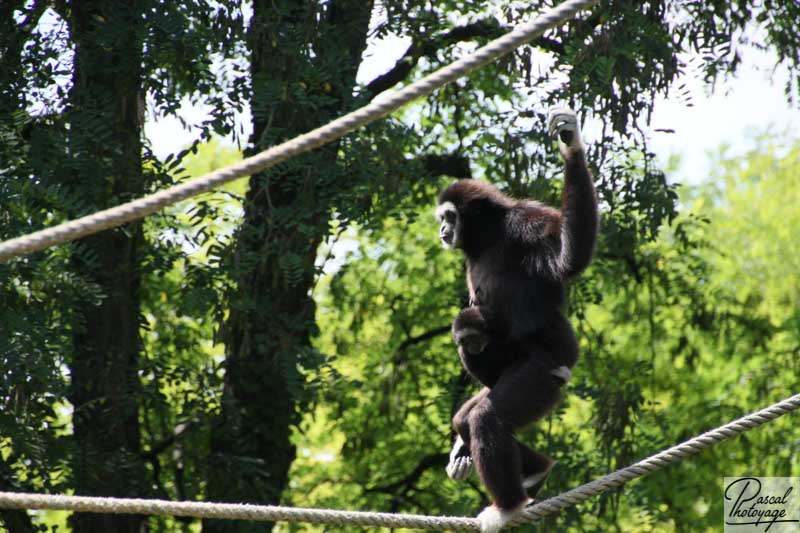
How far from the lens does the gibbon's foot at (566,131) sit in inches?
183

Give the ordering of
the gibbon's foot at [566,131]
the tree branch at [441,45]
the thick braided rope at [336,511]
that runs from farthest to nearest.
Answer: the tree branch at [441,45], the gibbon's foot at [566,131], the thick braided rope at [336,511]

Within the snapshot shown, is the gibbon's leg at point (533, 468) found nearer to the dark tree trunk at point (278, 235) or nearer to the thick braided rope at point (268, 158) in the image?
the thick braided rope at point (268, 158)

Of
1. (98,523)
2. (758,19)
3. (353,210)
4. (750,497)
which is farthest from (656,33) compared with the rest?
(98,523)

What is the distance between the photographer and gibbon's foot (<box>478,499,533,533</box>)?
4.68 metres

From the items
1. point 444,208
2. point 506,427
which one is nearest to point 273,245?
point 444,208

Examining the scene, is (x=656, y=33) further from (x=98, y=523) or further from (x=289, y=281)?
(x=98, y=523)

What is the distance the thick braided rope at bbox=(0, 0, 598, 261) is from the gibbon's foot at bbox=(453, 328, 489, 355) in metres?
2.05

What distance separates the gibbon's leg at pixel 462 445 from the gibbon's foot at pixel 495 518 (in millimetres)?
450

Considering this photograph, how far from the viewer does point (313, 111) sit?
28.2 feet

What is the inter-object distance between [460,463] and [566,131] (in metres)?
1.77

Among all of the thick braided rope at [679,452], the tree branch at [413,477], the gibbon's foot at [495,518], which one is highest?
the tree branch at [413,477]

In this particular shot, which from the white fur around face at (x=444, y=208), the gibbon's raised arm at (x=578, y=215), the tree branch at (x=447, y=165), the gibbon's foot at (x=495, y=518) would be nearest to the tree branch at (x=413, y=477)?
the tree branch at (x=447, y=165)

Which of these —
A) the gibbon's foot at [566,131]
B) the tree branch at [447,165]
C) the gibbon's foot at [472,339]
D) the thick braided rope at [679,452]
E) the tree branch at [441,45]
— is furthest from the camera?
the tree branch at [447,165]

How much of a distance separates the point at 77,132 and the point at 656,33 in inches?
175
